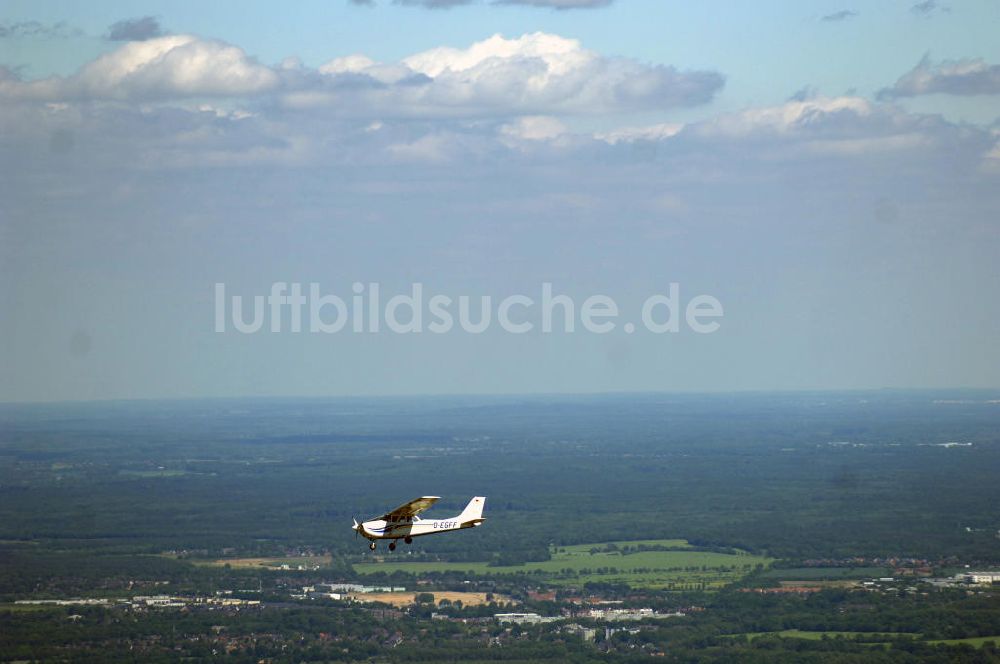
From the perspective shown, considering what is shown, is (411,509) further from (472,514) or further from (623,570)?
(623,570)

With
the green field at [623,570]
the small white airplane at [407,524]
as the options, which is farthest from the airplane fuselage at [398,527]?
the green field at [623,570]

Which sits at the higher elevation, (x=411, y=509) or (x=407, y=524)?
(x=411, y=509)

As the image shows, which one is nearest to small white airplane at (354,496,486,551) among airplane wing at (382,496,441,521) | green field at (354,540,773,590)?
airplane wing at (382,496,441,521)

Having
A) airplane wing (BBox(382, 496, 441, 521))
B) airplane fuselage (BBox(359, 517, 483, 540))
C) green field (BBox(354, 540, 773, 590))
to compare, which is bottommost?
green field (BBox(354, 540, 773, 590))

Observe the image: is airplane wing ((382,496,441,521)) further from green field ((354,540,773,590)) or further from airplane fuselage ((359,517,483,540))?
green field ((354,540,773,590))

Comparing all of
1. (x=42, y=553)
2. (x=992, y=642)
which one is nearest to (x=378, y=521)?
(x=992, y=642)

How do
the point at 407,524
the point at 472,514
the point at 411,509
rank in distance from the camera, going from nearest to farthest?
the point at 411,509
the point at 407,524
the point at 472,514

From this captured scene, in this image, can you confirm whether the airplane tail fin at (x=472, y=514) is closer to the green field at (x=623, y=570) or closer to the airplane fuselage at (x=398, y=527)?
the airplane fuselage at (x=398, y=527)

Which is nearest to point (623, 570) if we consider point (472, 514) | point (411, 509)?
point (472, 514)
